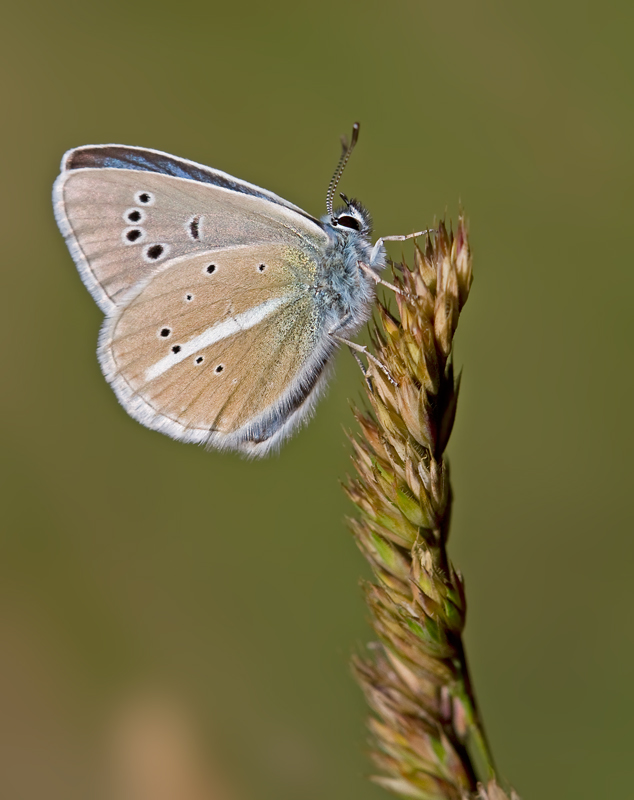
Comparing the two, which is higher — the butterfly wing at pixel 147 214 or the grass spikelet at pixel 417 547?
the butterfly wing at pixel 147 214

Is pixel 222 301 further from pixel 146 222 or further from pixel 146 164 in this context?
pixel 146 164

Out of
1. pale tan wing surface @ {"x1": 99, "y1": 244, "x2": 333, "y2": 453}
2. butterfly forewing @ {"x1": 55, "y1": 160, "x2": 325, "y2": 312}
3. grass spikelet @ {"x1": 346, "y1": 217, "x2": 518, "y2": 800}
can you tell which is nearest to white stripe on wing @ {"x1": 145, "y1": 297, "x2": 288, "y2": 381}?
pale tan wing surface @ {"x1": 99, "y1": 244, "x2": 333, "y2": 453}

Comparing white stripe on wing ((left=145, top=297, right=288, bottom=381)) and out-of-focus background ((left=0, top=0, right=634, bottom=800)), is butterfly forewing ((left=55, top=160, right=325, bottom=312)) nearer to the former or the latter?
white stripe on wing ((left=145, top=297, right=288, bottom=381))

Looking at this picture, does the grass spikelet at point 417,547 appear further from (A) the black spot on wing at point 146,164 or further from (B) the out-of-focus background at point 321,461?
(B) the out-of-focus background at point 321,461

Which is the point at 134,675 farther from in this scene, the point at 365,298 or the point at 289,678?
the point at 365,298

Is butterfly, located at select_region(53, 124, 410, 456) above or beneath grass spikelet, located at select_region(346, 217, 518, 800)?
above

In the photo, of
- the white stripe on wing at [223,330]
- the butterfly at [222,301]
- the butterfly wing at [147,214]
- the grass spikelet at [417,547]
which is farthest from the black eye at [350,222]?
the grass spikelet at [417,547]
